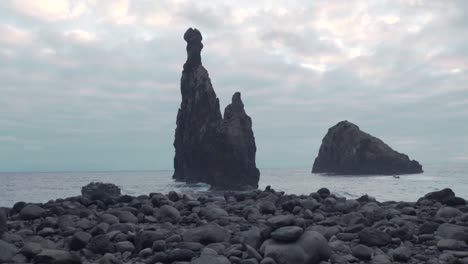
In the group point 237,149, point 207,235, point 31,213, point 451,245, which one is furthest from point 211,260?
point 237,149

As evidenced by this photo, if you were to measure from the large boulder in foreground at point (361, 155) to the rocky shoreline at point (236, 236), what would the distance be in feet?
388

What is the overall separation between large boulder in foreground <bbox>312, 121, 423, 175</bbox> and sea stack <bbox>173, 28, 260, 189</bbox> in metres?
56.4

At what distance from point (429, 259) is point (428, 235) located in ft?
5.15

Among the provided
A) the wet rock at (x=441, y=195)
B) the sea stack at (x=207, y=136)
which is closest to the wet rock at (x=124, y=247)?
the wet rock at (x=441, y=195)

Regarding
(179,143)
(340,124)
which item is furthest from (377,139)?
(179,143)

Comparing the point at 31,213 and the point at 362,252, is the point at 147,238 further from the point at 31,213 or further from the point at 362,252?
the point at 31,213

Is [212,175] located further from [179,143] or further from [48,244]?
[48,244]

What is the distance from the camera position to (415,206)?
50.4 feet

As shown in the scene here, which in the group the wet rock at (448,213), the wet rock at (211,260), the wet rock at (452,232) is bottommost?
the wet rock at (211,260)

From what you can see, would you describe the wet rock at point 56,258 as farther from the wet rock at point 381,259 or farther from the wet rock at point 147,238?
the wet rock at point 381,259

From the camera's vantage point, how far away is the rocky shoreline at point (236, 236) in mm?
8508

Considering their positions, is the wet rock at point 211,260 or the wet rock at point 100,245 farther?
the wet rock at point 100,245

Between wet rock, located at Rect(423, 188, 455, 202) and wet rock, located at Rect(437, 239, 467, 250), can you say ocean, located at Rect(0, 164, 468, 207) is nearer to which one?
wet rock, located at Rect(423, 188, 455, 202)

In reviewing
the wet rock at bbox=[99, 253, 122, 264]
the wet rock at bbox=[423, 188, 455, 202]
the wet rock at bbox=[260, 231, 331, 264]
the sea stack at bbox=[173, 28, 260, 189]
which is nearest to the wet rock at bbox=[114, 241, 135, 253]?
the wet rock at bbox=[99, 253, 122, 264]
